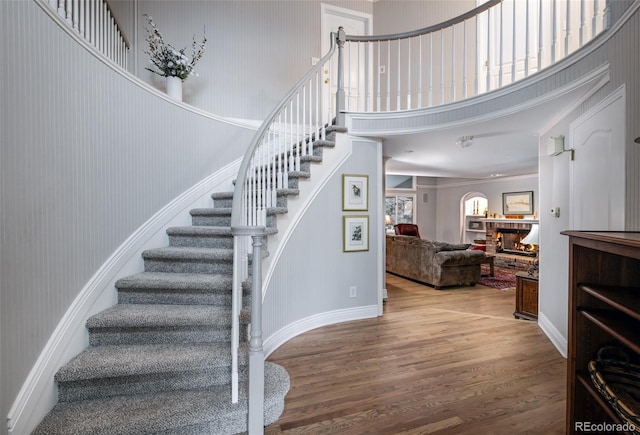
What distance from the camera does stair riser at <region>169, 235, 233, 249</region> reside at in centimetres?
276

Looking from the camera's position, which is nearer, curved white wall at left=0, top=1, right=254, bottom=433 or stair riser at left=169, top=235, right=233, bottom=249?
curved white wall at left=0, top=1, right=254, bottom=433

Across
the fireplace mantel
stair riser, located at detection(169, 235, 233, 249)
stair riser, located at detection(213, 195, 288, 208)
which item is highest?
stair riser, located at detection(213, 195, 288, 208)

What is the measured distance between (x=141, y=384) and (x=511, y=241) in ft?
30.0

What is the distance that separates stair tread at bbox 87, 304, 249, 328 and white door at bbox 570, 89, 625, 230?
263 cm

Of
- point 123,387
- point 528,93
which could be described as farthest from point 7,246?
point 528,93

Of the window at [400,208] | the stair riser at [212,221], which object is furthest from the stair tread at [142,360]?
the window at [400,208]

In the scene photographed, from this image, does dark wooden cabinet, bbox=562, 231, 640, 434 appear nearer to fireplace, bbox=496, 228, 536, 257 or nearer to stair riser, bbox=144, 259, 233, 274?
stair riser, bbox=144, 259, 233, 274

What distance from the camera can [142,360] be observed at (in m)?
1.80

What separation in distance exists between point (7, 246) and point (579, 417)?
2967 millimetres

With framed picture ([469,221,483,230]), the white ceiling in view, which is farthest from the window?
the white ceiling

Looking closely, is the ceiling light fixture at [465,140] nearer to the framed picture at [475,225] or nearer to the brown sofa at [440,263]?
the brown sofa at [440,263]

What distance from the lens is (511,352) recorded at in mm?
2758

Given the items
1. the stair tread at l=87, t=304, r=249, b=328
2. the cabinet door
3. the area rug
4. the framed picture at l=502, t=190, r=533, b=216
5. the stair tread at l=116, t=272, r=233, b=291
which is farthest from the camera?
the framed picture at l=502, t=190, r=533, b=216

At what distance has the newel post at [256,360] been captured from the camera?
1665 mm
